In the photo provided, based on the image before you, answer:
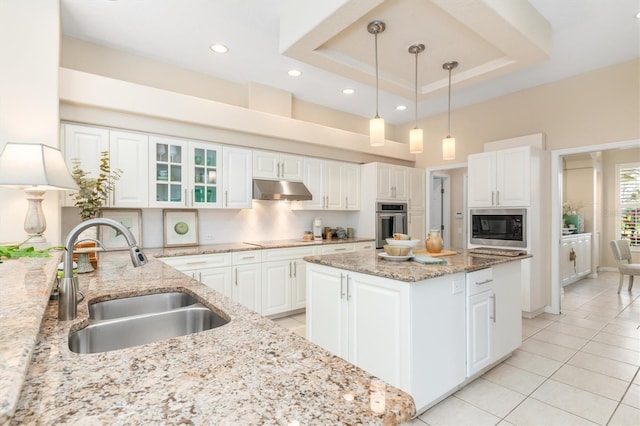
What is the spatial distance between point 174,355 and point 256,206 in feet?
11.9

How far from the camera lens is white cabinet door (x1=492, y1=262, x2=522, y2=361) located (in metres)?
2.55

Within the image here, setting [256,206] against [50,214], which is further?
[256,206]

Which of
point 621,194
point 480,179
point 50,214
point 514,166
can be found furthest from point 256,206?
point 621,194

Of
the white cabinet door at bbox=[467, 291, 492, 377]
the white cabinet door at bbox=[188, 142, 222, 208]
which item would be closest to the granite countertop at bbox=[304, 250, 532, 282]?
the white cabinet door at bbox=[467, 291, 492, 377]

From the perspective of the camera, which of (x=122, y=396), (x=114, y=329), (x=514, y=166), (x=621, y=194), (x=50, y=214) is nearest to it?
(x=122, y=396)

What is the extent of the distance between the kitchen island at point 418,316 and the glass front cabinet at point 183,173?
1.71 m

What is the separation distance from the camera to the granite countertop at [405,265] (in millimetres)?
1981

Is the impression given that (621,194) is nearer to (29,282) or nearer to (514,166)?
(514,166)

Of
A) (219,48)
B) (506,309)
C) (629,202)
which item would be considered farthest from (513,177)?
(629,202)

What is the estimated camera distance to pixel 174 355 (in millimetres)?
831

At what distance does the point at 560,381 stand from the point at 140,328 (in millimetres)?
2942

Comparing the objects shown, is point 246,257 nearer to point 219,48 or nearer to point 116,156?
point 116,156

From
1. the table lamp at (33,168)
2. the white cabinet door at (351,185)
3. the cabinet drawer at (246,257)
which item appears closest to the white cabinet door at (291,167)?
the white cabinet door at (351,185)

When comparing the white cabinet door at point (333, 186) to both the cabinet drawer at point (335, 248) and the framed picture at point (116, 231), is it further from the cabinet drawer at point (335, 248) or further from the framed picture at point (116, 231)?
the framed picture at point (116, 231)
